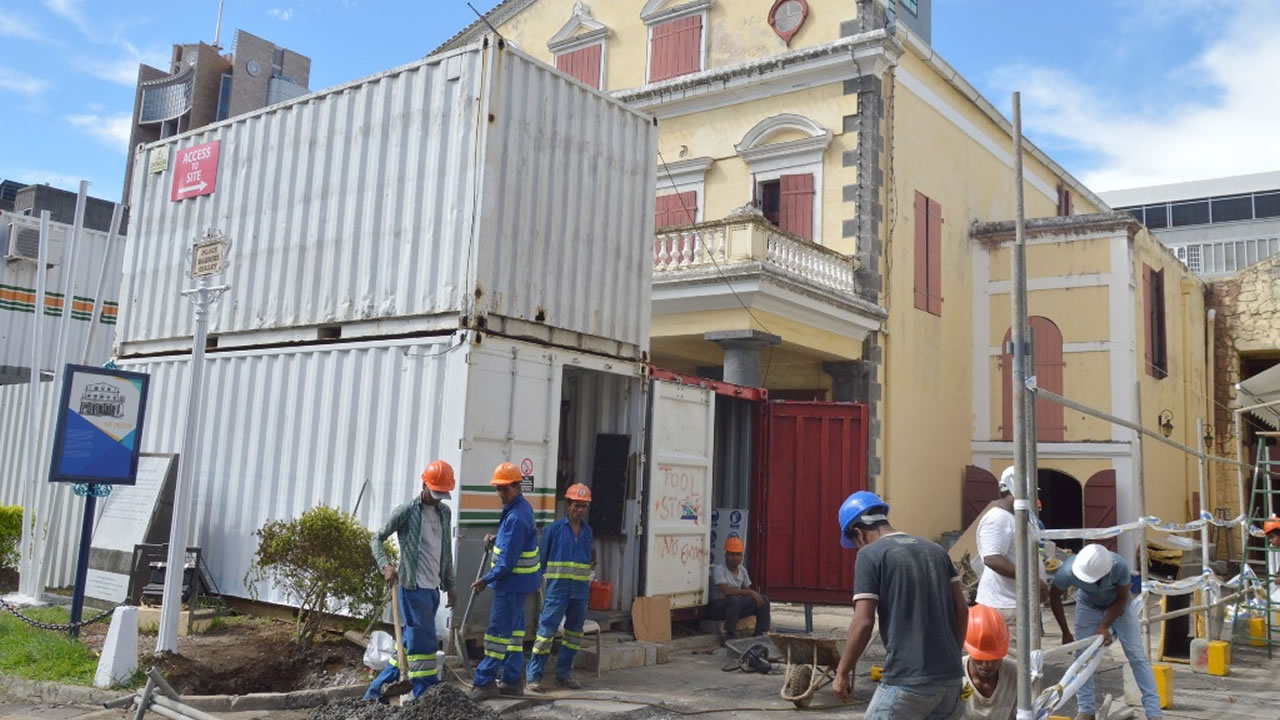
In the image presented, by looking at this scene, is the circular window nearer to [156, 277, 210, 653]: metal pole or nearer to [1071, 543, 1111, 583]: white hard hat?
[156, 277, 210, 653]: metal pole

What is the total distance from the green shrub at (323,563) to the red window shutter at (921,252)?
11.6 meters

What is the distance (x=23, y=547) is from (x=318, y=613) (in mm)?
4169

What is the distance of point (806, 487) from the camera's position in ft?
38.2

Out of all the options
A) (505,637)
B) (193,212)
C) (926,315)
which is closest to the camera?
(505,637)

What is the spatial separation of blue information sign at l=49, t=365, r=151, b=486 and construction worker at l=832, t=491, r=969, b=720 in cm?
662

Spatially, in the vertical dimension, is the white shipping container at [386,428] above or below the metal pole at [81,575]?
above

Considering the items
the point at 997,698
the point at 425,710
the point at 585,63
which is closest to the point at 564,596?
the point at 425,710

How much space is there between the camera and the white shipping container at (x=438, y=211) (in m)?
8.59

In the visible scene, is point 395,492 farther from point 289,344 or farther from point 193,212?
point 193,212

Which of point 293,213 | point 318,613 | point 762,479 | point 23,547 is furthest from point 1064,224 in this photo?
point 23,547

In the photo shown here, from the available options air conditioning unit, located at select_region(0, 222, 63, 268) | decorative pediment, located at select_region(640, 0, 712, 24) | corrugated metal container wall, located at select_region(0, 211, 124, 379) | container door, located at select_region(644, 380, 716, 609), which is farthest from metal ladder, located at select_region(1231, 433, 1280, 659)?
air conditioning unit, located at select_region(0, 222, 63, 268)

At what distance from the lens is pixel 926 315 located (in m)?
17.4

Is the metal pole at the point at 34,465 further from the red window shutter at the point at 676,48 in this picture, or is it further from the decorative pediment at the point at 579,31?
the decorative pediment at the point at 579,31

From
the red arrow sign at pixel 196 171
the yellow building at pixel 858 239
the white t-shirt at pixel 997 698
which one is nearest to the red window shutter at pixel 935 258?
the yellow building at pixel 858 239
